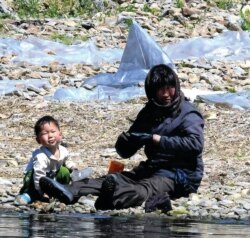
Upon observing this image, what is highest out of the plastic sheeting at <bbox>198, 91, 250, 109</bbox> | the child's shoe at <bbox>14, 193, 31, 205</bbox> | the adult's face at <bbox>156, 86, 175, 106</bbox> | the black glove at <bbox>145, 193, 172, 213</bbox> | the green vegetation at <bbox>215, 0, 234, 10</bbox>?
the adult's face at <bbox>156, 86, 175, 106</bbox>

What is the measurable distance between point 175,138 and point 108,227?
137 centimetres

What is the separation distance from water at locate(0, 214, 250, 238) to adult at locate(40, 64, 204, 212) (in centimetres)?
16

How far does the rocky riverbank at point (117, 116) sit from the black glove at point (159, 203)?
0.41m

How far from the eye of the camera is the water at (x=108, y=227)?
19.7 ft

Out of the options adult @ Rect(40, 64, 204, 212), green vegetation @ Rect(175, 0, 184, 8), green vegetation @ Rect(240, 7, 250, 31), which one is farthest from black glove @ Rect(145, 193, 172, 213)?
green vegetation @ Rect(175, 0, 184, 8)

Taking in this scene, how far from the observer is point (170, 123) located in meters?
7.87

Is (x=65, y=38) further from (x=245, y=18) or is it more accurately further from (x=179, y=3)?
(x=245, y=18)

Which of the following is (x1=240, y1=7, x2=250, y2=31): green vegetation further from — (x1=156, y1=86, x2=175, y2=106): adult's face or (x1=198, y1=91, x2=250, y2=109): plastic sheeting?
(x1=156, y1=86, x2=175, y2=106): adult's face

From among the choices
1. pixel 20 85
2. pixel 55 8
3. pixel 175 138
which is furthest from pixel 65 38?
pixel 175 138

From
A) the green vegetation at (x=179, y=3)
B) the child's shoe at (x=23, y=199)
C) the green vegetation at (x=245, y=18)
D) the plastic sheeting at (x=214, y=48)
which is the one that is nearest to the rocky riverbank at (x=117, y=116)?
the child's shoe at (x=23, y=199)

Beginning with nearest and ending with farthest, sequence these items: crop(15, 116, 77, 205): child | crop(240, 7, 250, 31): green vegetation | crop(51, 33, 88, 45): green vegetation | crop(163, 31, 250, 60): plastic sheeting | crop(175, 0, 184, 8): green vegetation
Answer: crop(15, 116, 77, 205): child → crop(163, 31, 250, 60): plastic sheeting → crop(51, 33, 88, 45): green vegetation → crop(240, 7, 250, 31): green vegetation → crop(175, 0, 184, 8): green vegetation

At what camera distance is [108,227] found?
21.5 ft

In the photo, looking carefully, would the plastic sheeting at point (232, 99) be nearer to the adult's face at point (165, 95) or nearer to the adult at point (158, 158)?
the adult at point (158, 158)

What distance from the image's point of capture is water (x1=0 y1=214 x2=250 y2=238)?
600 cm
